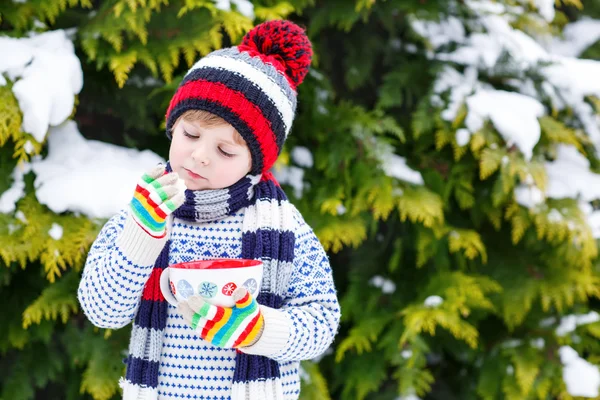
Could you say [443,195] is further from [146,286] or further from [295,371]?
[146,286]

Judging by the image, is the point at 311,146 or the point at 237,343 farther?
the point at 311,146

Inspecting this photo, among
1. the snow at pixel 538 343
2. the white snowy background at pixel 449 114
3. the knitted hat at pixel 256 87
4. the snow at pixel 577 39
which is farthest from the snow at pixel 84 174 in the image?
the snow at pixel 577 39

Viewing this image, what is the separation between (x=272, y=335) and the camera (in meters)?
1.62

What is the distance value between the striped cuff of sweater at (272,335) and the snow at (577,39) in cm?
279

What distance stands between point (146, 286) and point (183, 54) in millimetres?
1595

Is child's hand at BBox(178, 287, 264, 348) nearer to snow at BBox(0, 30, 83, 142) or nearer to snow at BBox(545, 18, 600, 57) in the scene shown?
snow at BBox(0, 30, 83, 142)

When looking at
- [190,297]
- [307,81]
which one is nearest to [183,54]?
[307,81]

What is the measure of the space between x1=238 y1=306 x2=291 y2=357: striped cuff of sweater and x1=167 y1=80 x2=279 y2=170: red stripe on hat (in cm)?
44

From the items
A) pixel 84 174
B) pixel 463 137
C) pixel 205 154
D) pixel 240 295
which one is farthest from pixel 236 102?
pixel 463 137

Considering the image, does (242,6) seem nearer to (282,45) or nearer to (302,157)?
(302,157)

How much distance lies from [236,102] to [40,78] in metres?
1.24

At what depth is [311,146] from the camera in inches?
127

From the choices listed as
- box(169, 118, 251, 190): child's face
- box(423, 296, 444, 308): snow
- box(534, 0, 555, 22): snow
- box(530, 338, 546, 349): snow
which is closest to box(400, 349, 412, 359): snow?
box(423, 296, 444, 308): snow

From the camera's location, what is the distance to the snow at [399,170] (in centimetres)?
302
